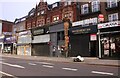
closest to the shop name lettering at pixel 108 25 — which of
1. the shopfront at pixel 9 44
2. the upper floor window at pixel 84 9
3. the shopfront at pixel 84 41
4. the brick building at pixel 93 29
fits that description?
the brick building at pixel 93 29

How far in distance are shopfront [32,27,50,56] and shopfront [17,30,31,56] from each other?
2246 mm

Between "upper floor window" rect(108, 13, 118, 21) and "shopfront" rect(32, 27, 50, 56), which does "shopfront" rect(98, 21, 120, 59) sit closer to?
"upper floor window" rect(108, 13, 118, 21)

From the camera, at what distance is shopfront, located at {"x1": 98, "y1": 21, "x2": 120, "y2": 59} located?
28859 millimetres

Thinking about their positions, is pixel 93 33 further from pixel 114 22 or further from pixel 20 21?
pixel 20 21

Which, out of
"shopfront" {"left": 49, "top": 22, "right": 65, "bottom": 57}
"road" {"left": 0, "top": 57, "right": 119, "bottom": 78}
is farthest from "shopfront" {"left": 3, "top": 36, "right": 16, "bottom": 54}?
"road" {"left": 0, "top": 57, "right": 119, "bottom": 78}

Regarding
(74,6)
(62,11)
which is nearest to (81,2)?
(74,6)

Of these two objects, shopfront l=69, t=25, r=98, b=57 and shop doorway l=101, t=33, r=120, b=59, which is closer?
shop doorway l=101, t=33, r=120, b=59

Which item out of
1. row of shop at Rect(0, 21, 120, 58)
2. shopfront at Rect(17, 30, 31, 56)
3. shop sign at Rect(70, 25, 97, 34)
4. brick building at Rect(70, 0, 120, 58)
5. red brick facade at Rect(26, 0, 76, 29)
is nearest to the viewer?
row of shop at Rect(0, 21, 120, 58)

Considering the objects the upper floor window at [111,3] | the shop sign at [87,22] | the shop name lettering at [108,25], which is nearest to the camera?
the shop name lettering at [108,25]

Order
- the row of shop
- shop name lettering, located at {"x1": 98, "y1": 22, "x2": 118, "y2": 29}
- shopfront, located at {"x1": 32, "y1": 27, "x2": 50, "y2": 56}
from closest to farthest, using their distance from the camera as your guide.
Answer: shop name lettering, located at {"x1": 98, "y1": 22, "x2": 118, "y2": 29} < the row of shop < shopfront, located at {"x1": 32, "y1": 27, "x2": 50, "y2": 56}

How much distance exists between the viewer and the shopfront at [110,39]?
94.7 ft

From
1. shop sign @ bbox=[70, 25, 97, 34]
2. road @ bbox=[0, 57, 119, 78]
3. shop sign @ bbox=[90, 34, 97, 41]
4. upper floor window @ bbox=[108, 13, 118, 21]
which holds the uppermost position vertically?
upper floor window @ bbox=[108, 13, 118, 21]

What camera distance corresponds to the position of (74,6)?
40.2m

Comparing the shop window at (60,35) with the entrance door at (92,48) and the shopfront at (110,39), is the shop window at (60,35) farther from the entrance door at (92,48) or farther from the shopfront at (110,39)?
the shopfront at (110,39)
